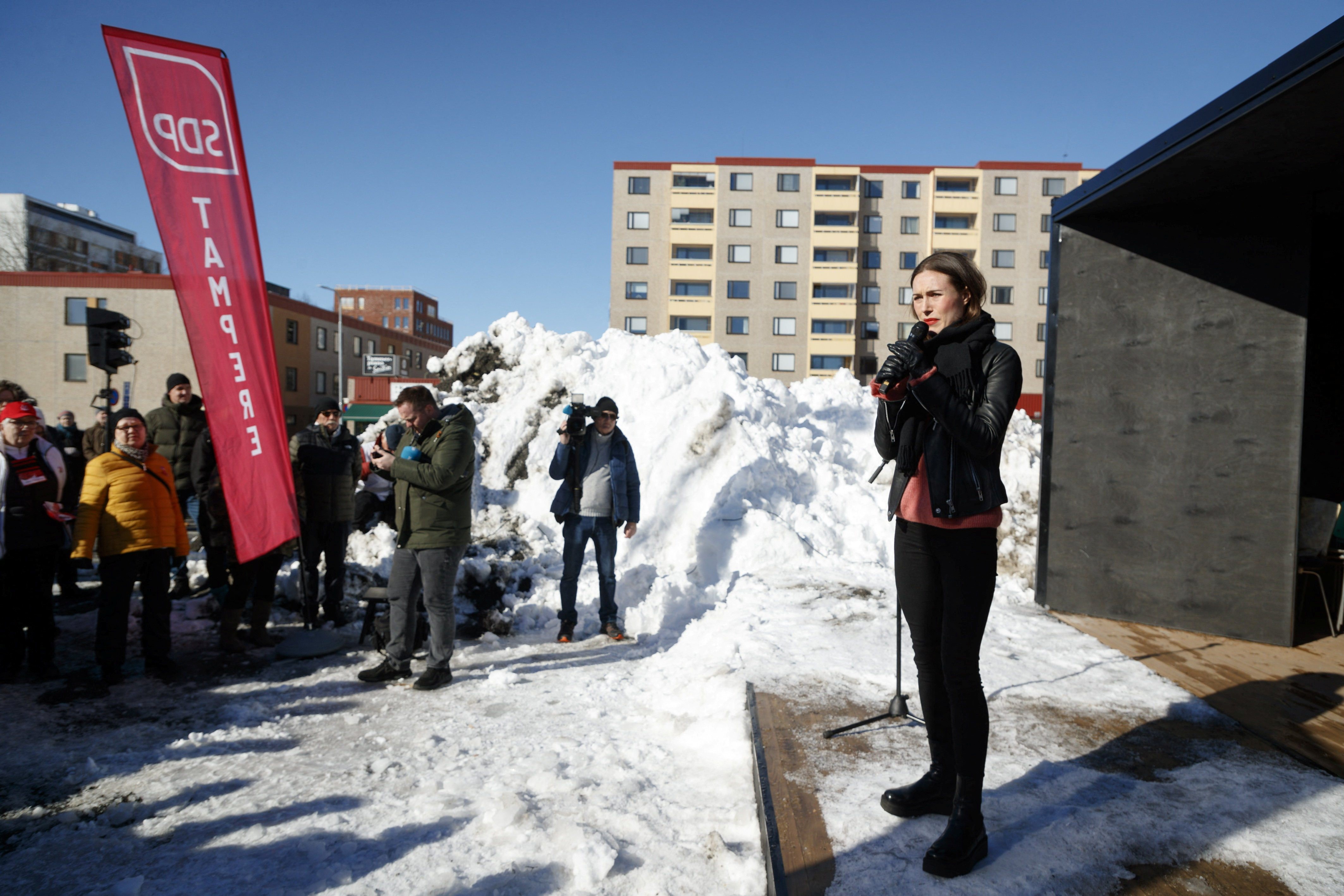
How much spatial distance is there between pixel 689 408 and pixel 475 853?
26.7ft

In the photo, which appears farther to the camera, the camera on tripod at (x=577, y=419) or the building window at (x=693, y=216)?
the building window at (x=693, y=216)

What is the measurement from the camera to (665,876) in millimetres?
2873

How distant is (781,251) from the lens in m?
47.4

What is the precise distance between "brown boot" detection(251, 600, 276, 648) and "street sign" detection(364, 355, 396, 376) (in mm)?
49465

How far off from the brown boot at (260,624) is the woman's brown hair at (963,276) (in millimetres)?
6323

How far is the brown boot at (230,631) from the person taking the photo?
245 inches

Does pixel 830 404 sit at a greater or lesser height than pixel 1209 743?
greater

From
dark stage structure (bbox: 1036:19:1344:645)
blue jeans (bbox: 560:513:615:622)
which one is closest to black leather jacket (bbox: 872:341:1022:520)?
dark stage structure (bbox: 1036:19:1344:645)

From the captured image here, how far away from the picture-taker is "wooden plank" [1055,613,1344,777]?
371cm

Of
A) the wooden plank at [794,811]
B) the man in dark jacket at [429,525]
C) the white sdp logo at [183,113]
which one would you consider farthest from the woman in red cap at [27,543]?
the wooden plank at [794,811]

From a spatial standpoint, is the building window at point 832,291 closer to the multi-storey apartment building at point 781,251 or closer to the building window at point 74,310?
the multi-storey apartment building at point 781,251

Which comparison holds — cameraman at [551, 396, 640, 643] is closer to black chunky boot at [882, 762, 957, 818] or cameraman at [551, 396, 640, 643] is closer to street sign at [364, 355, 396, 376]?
black chunky boot at [882, 762, 957, 818]

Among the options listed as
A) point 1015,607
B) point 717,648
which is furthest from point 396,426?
point 1015,607

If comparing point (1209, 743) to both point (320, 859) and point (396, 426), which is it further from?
point (396, 426)
